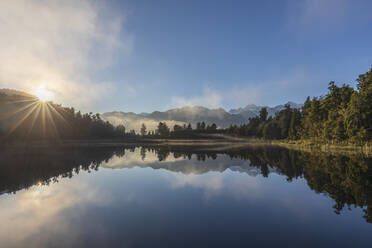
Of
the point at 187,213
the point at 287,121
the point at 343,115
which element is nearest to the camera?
the point at 187,213

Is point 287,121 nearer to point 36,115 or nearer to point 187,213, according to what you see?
point 187,213

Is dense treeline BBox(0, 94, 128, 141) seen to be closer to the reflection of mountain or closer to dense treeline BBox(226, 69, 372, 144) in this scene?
the reflection of mountain

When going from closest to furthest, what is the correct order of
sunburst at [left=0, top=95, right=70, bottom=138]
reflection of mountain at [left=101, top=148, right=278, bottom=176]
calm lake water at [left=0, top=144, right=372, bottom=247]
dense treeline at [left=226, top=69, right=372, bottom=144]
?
calm lake water at [left=0, top=144, right=372, bottom=247] → reflection of mountain at [left=101, top=148, right=278, bottom=176] → dense treeline at [left=226, top=69, right=372, bottom=144] → sunburst at [left=0, top=95, right=70, bottom=138]

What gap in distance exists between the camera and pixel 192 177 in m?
21.1

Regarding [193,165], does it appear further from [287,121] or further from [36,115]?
[36,115]

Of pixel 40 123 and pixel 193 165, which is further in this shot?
pixel 40 123

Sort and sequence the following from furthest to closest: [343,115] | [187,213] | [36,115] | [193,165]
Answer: [36,115], [343,115], [193,165], [187,213]

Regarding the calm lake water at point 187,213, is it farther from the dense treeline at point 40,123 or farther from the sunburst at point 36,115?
the sunburst at point 36,115

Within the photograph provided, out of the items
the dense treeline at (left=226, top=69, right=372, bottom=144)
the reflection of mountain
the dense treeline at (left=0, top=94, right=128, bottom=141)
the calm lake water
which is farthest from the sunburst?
the dense treeline at (left=226, top=69, right=372, bottom=144)

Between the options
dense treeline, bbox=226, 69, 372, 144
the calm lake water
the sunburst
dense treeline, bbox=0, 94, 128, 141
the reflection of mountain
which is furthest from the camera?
the sunburst

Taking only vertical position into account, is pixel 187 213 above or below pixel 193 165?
above

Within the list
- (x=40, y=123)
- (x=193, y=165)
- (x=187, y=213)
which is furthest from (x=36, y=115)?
(x=187, y=213)

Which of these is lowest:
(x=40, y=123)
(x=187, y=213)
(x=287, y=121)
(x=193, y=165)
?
(x=193, y=165)

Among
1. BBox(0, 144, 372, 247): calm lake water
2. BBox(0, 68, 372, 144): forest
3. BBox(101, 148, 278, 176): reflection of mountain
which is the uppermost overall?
BBox(0, 68, 372, 144): forest
